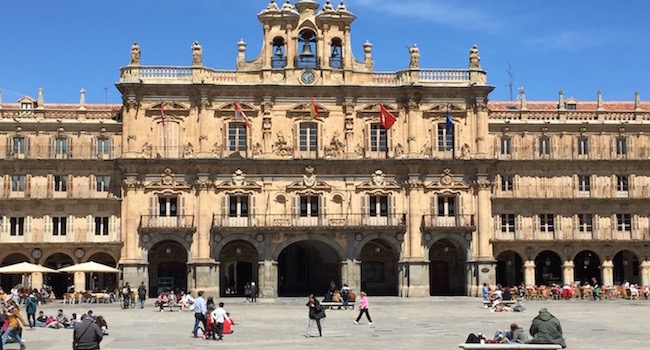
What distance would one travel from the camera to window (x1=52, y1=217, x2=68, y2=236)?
66.2m

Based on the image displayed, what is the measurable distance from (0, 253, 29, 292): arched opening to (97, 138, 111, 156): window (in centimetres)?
896

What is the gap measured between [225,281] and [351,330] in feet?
109

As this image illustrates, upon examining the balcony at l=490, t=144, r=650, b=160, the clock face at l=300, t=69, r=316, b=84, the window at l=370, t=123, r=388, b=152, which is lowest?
the balcony at l=490, t=144, r=650, b=160

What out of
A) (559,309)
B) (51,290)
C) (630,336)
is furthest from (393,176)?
(630,336)

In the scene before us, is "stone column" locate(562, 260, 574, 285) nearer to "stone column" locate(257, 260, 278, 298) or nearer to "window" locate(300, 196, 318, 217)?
"window" locate(300, 196, 318, 217)

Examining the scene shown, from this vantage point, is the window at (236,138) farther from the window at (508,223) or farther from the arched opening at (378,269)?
the window at (508,223)

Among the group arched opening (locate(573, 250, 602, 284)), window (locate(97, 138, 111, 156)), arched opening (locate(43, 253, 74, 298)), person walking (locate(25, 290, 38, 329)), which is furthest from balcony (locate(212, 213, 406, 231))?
person walking (locate(25, 290, 38, 329))

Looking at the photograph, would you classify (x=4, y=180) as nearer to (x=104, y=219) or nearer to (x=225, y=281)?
(x=104, y=219)

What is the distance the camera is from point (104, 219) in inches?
2616

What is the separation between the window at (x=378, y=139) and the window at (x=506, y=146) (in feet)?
30.9

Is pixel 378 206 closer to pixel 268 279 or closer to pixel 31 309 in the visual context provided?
pixel 268 279

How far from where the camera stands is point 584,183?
7056 cm

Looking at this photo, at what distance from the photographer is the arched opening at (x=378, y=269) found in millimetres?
69875

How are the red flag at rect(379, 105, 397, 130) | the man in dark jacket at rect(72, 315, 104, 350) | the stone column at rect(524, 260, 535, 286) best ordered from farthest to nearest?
the stone column at rect(524, 260, 535, 286) → the red flag at rect(379, 105, 397, 130) → the man in dark jacket at rect(72, 315, 104, 350)
